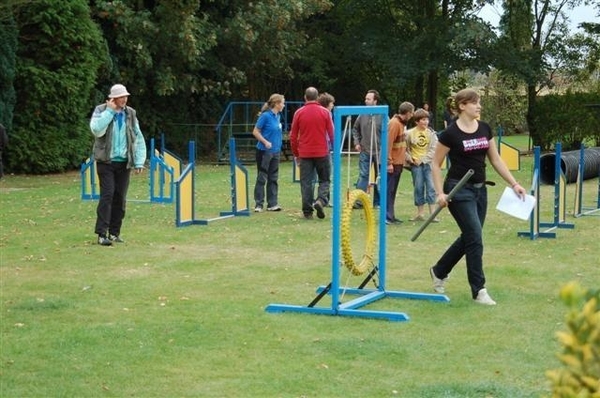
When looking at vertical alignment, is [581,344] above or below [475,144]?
below

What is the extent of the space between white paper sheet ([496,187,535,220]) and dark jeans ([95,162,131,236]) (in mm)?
5160

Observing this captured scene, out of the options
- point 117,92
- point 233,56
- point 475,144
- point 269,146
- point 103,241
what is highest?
point 233,56

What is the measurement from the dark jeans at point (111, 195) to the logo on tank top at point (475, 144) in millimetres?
4990

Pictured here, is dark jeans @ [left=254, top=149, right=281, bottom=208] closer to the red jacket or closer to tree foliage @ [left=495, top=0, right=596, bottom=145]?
the red jacket

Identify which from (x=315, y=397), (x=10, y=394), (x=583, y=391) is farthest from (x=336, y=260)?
(x=583, y=391)

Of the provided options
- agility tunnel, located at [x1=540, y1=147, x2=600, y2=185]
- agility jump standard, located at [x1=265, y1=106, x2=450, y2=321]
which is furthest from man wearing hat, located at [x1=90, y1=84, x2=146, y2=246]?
agility tunnel, located at [x1=540, y1=147, x2=600, y2=185]

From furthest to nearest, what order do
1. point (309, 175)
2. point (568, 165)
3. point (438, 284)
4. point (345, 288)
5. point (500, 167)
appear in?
point (568, 165) < point (309, 175) < point (438, 284) < point (500, 167) < point (345, 288)

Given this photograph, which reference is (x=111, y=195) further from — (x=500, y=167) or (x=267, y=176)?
(x=500, y=167)

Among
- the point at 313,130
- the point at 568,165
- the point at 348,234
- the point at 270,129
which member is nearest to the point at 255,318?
the point at 348,234

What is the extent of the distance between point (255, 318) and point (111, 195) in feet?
15.2

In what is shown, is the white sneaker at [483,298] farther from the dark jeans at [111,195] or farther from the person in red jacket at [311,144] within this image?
the person in red jacket at [311,144]

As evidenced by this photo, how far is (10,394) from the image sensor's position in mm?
5754

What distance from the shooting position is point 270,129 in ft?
51.2

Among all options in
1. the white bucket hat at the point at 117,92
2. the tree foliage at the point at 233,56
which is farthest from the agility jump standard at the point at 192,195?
the tree foliage at the point at 233,56
